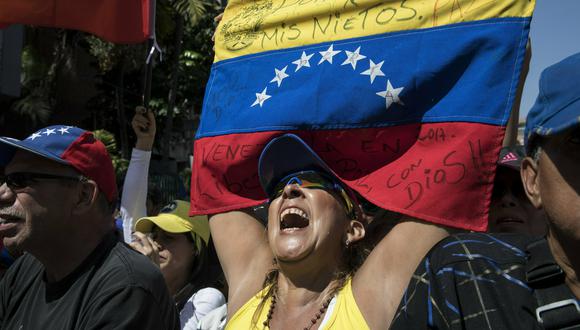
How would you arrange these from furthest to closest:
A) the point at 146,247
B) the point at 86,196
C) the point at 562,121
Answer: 1. the point at 146,247
2. the point at 86,196
3. the point at 562,121

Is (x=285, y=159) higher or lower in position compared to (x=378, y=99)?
lower

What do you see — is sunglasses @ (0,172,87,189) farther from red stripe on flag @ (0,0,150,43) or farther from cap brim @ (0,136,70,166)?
red stripe on flag @ (0,0,150,43)

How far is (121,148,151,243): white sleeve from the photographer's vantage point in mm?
4047

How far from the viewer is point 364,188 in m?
2.52

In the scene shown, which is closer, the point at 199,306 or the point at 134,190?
the point at 199,306

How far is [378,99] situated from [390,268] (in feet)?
2.10

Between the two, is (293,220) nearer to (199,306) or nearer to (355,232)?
(355,232)

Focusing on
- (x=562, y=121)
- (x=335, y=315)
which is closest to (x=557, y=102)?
(x=562, y=121)

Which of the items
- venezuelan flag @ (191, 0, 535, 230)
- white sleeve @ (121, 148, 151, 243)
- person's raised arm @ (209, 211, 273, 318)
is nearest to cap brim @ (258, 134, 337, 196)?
venezuelan flag @ (191, 0, 535, 230)

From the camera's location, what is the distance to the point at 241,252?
8.88 feet

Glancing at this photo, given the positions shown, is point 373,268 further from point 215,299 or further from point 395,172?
point 215,299

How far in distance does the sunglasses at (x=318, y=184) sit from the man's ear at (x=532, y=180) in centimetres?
105

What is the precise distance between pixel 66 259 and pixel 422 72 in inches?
56.6

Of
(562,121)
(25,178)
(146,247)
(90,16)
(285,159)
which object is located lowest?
(146,247)
